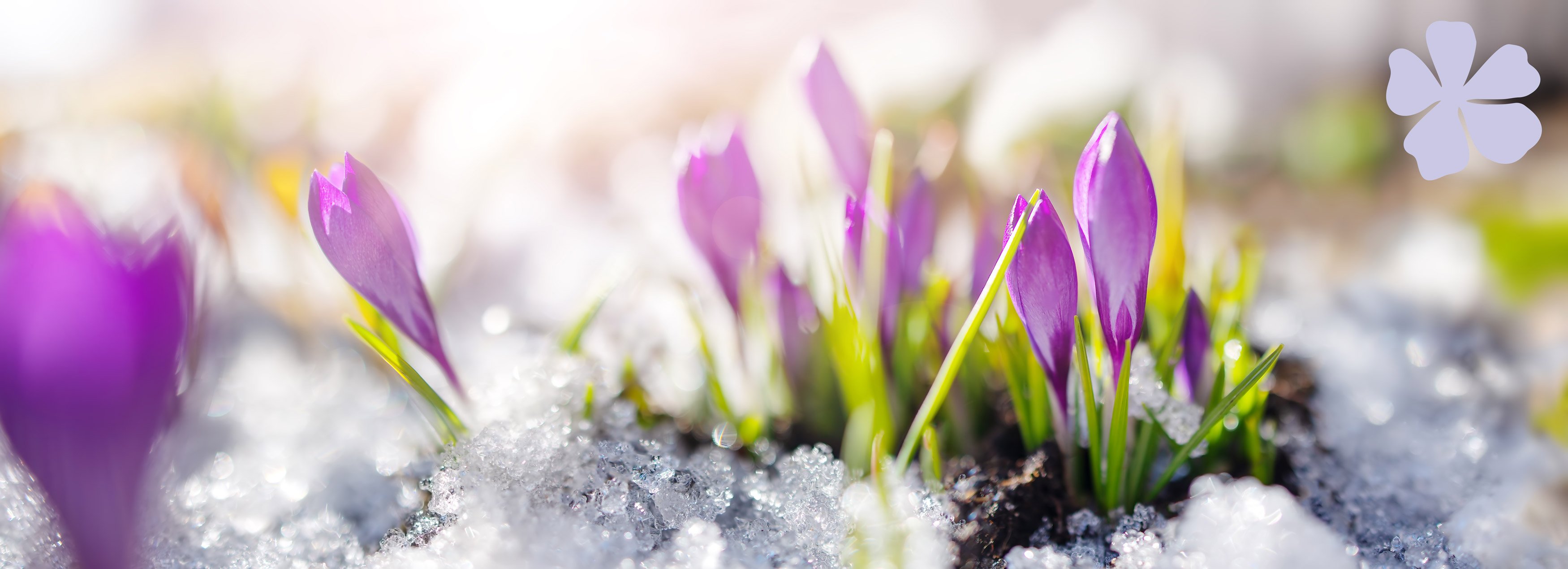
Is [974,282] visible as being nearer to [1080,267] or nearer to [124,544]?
[1080,267]

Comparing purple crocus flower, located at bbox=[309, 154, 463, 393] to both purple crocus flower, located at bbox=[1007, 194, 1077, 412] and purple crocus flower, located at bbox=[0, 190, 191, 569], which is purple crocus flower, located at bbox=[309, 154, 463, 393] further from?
purple crocus flower, located at bbox=[1007, 194, 1077, 412]

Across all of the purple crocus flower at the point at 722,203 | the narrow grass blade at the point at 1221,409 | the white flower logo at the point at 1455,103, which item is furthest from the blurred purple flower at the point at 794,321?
the white flower logo at the point at 1455,103

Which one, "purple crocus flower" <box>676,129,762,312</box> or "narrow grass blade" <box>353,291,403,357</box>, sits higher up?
"purple crocus flower" <box>676,129,762,312</box>

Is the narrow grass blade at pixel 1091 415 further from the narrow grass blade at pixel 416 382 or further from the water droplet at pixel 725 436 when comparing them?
the narrow grass blade at pixel 416 382

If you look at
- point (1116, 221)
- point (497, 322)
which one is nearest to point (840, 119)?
point (1116, 221)

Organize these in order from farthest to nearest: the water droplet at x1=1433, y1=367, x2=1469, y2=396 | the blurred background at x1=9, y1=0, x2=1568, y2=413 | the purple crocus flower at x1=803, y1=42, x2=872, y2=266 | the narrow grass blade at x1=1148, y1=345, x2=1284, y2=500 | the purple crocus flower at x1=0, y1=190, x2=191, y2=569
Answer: the blurred background at x1=9, y1=0, x2=1568, y2=413 < the water droplet at x1=1433, y1=367, x2=1469, y2=396 < the purple crocus flower at x1=803, y1=42, x2=872, y2=266 < the narrow grass blade at x1=1148, y1=345, x2=1284, y2=500 < the purple crocus flower at x1=0, y1=190, x2=191, y2=569

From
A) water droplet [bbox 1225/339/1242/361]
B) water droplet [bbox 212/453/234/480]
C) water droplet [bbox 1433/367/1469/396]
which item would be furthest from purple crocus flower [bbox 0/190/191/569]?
water droplet [bbox 1433/367/1469/396]

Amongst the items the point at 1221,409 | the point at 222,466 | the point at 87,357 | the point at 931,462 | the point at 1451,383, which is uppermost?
the point at 1451,383

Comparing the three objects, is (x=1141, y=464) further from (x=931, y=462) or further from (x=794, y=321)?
(x=794, y=321)
